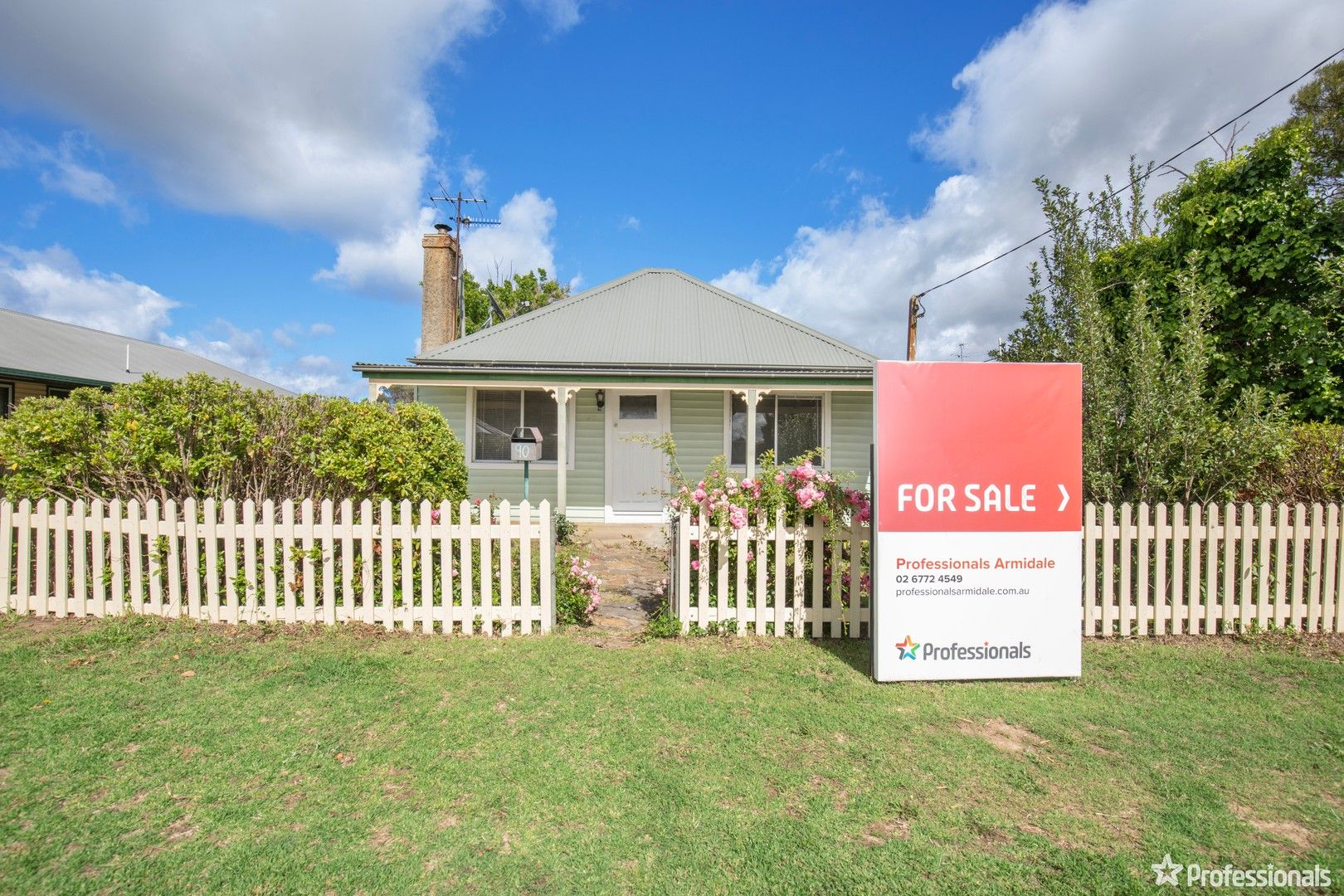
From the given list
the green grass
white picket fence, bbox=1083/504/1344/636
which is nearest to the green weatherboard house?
white picket fence, bbox=1083/504/1344/636

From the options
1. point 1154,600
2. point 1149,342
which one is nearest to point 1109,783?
point 1154,600

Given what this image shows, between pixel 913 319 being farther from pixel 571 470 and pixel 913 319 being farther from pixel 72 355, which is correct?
pixel 72 355

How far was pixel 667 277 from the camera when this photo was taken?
15719mm

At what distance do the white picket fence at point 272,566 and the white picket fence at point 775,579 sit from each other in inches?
48.3

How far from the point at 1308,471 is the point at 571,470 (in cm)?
1034

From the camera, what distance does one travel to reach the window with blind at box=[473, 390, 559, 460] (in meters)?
12.7

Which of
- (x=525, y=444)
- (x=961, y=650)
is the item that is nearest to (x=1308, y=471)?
(x=961, y=650)

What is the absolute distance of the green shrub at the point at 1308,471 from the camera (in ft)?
18.3

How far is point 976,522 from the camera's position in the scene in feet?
14.6

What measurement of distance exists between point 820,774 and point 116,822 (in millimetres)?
3074

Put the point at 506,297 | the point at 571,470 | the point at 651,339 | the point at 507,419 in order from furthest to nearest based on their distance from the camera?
1. the point at 506,297
2. the point at 651,339
3. the point at 507,419
4. the point at 571,470

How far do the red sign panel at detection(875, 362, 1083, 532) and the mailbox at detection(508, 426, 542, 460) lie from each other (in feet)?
23.4

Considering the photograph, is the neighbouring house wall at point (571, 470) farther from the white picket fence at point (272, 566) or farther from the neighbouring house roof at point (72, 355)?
the white picket fence at point (272, 566)

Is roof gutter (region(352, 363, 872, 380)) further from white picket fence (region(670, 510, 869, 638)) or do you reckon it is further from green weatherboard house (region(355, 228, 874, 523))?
white picket fence (region(670, 510, 869, 638))
